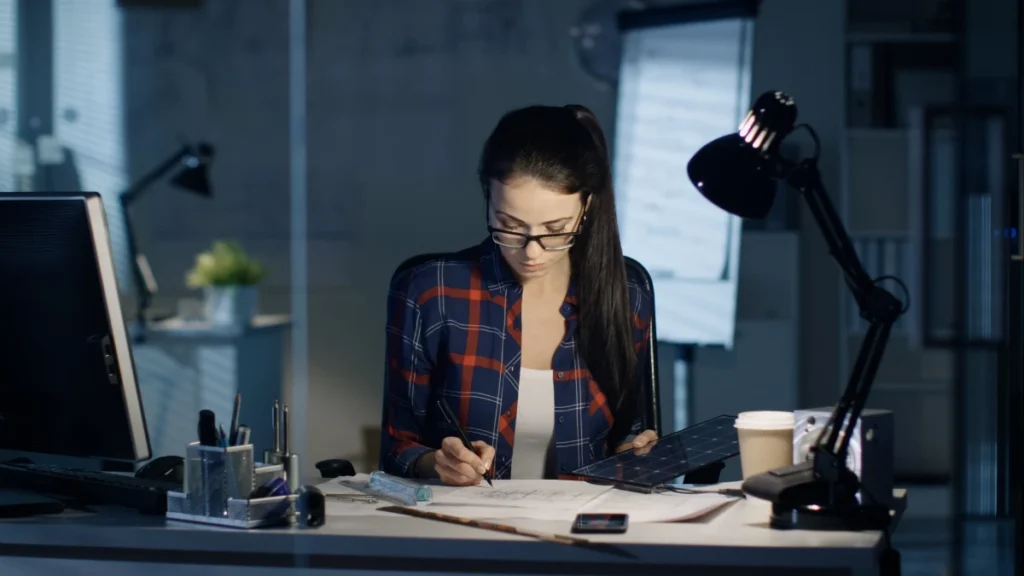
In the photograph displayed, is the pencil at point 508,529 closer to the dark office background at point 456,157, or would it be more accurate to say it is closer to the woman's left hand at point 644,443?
the woman's left hand at point 644,443

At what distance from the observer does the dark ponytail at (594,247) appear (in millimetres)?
2012

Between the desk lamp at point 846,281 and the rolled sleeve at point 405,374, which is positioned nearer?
the desk lamp at point 846,281

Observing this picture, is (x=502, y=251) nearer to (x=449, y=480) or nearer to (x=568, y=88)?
(x=449, y=480)

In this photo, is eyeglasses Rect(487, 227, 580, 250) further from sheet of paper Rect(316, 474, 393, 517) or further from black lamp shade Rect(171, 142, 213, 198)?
black lamp shade Rect(171, 142, 213, 198)

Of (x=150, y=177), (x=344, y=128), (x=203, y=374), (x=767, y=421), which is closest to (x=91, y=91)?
(x=150, y=177)

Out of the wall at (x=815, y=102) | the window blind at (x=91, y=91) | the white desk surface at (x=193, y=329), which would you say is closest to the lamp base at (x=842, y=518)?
the wall at (x=815, y=102)

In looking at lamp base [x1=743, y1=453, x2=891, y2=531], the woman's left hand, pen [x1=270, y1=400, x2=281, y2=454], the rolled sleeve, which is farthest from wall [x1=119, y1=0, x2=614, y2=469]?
lamp base [x1=743, y1=453, x2=891, y2=531]

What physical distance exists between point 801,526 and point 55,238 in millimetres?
990

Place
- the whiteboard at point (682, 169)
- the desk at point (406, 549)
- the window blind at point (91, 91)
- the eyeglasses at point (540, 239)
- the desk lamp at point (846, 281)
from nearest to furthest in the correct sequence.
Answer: the desk at point (406, 549) → the desk lamp at point (846, 281) → the eyeglasses at point (540, 239) → the whiteboard at point (682, 169) → the window blind at point (91, 91)

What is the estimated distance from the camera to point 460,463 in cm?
167

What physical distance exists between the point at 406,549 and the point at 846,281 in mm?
634

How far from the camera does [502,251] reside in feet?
6.90

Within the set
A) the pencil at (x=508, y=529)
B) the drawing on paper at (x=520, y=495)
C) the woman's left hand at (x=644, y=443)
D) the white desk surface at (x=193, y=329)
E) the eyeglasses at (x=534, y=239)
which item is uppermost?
the eyeglasses at (x=534, y=239)

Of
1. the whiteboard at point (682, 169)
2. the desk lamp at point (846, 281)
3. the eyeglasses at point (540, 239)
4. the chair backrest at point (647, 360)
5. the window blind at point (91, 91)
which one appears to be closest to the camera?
the desk lamp at point (846, 281)
